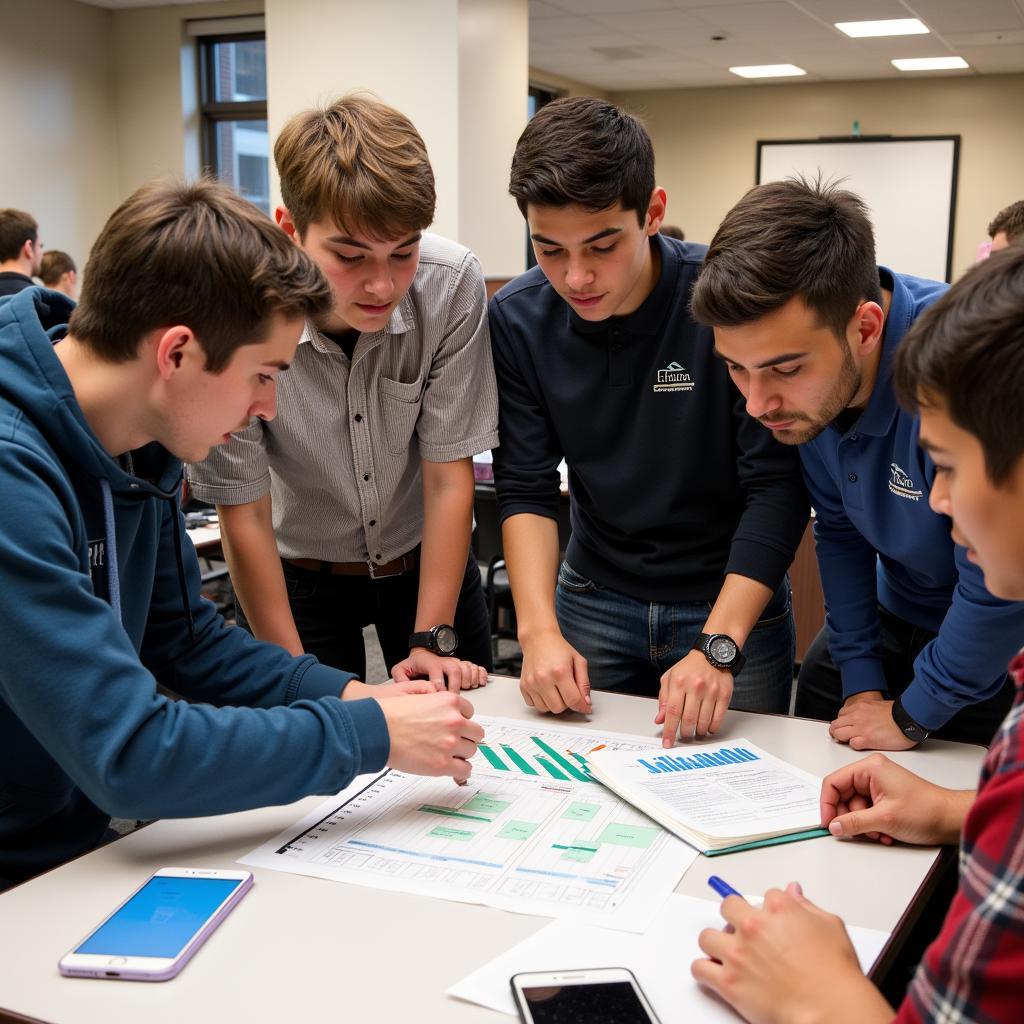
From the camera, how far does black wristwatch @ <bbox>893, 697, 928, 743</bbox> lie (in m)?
1.44

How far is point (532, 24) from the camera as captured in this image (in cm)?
770

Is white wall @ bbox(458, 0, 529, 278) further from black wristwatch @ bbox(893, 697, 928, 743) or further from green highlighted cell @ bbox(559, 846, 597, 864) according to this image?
green highlighted cell @ bbox(559, 846, 597, 864)

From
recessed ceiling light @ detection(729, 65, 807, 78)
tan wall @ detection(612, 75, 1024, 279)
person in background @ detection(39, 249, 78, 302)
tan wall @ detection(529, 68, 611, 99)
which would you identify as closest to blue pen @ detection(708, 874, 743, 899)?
person in background @ detection(39, 249, 78, 302)

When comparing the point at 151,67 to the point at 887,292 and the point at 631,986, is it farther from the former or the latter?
the point at 631,986

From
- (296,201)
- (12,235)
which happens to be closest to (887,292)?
(296,201)

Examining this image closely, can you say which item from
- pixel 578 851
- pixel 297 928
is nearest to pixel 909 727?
pixel 578 851

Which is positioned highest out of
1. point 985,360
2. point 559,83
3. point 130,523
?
point 559,83

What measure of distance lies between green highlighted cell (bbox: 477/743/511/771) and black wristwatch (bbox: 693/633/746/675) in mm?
333

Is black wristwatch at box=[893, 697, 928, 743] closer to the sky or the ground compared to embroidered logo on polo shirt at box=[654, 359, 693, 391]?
closer to the ground

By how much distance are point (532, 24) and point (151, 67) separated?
265cm

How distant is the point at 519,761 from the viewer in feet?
4.53

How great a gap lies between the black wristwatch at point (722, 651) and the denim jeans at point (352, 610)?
530mm

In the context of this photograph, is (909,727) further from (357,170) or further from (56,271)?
(56,271)

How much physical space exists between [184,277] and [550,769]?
71 centimetres
